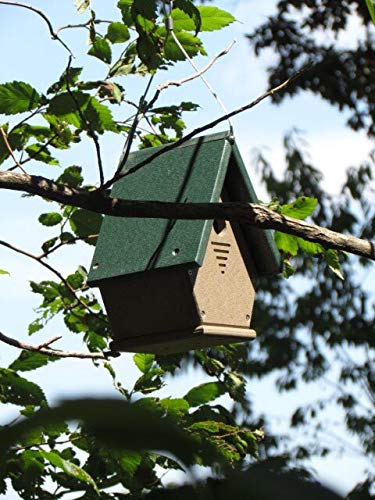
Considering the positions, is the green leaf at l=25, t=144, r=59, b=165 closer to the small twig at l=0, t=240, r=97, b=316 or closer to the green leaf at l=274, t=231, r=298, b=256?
the small twig at l=0, t=240, r=97, b=316

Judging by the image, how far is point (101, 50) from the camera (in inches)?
99.8

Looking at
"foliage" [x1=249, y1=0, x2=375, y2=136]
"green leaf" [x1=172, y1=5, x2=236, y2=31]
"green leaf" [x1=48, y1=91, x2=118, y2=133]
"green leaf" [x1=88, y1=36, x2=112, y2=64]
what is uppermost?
"green leaf" [x1=172, y1=5, x2=236, y2=31]

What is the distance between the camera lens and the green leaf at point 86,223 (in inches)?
117

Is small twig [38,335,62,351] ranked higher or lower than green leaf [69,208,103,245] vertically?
lower

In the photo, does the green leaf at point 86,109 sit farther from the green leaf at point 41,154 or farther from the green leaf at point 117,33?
the green leaf at point 41,154

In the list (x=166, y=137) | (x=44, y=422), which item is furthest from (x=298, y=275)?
(x=44, y=422)

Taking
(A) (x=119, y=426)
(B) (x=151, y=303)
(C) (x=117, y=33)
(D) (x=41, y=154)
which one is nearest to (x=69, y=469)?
(B) (x=151, y=303)

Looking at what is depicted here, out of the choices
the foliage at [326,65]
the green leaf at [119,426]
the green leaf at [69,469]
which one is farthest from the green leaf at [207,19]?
the foliage at [326,65]

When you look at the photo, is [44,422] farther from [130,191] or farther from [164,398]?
[130,191]

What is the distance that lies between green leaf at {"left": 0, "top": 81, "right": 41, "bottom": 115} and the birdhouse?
1.48ft

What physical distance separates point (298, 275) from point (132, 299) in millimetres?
11179

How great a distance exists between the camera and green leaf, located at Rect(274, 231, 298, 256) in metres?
2.81

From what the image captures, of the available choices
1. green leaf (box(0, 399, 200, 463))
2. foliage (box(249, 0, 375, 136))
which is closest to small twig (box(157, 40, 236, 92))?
green leaf (box(0, 399, 200, 463))

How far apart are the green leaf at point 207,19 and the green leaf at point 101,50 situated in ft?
0.84
